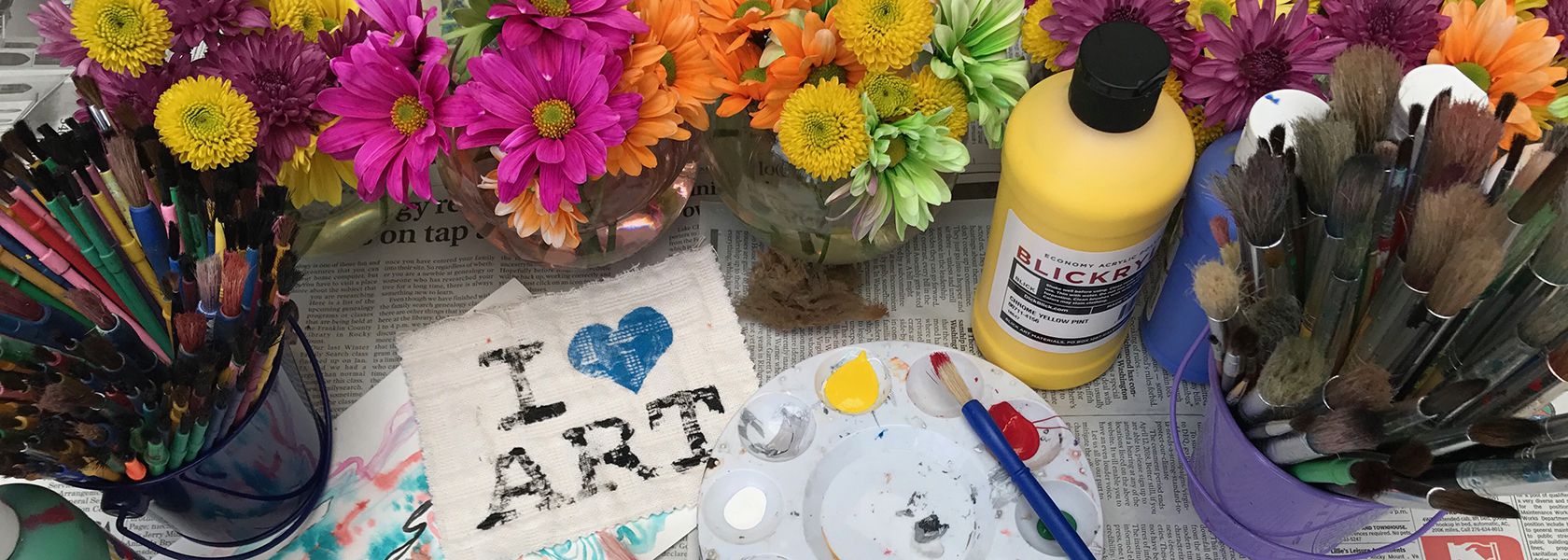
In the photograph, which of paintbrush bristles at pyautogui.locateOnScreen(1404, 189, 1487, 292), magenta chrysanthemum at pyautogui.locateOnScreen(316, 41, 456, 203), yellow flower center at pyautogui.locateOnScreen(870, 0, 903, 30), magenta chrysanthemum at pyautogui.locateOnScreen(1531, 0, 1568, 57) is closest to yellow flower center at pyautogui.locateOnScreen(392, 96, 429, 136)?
magenta chrysanthemum at pyautogui.locateOnScreen(316, 41, 456, 203)

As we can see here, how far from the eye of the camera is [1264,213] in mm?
385

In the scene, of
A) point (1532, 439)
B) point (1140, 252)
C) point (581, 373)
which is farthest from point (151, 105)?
point (1532, 439)

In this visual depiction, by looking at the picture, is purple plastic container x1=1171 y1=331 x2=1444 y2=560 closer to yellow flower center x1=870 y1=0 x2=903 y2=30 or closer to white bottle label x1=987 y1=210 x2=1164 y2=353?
white bottle label x1=987 y1=210 x2=1164 y2=353

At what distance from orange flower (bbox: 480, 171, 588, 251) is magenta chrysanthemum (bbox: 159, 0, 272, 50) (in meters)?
0.14

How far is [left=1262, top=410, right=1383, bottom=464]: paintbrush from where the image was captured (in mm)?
368

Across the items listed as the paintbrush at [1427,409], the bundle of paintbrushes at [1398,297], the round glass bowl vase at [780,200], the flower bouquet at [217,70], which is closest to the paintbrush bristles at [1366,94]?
the bundle of paintbrushes at [1398,297]

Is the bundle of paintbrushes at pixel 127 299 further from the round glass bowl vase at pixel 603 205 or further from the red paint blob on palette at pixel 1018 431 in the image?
the red paint blob on palette at pixel 1018 431

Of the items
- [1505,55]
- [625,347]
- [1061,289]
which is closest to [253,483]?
[625,347]

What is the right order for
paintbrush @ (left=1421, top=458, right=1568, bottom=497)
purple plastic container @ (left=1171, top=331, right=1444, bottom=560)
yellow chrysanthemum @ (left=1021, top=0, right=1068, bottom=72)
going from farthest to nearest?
yellow chrysanthemum @ (left=1021, top=0, right=1068, bottom=72), purple plastic container @ (left=1171, top=331, right=1444, bottom=560), paintbrush @ (left=1421, top=458, right=1568, bottom=497)

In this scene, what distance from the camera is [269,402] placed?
1.68 ft

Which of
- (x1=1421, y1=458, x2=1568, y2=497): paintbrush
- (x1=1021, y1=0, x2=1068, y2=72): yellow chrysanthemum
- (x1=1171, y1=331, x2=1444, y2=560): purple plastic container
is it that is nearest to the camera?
(x1=1421, y1=458, x2=1568, y2=497): paintbrush

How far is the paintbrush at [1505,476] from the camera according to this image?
1.10 feet

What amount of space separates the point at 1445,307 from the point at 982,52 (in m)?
0.24

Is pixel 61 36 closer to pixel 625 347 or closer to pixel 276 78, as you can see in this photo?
pixel 276 78
